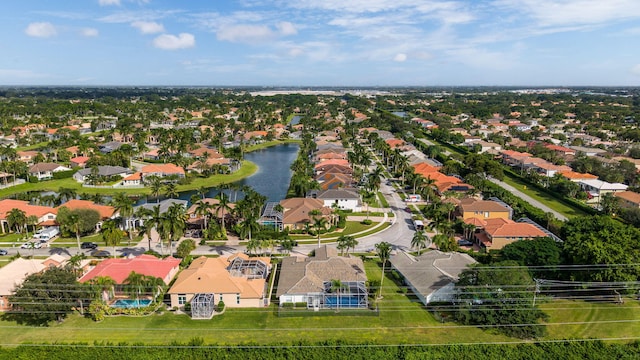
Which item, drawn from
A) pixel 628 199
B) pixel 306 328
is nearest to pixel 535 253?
pixel 306 328

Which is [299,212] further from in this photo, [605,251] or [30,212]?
[30,212]

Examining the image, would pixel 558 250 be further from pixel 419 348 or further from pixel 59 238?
pixel 59 238

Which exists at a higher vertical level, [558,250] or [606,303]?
[558,250]

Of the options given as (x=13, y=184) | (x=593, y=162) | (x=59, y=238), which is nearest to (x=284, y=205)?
(x=59, y=238)

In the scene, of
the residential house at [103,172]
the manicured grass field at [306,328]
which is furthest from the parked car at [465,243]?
the residential house at [103,172]

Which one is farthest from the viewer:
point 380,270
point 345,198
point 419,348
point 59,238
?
point 345,198

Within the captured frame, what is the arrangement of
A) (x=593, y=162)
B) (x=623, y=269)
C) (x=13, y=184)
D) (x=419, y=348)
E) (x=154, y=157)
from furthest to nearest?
1. (x=154, y=157)
2. (x=593, y=162)
3. (x=13, y=184)
4. (x=623, y=269)
5. (x=419, y=348)
